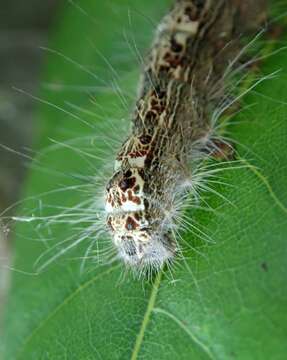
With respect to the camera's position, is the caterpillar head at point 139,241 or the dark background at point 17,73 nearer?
the caterpillar head at point 139,241

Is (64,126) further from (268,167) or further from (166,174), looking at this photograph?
(268,167)

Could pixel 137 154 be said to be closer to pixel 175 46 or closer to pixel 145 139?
pixel 145 139

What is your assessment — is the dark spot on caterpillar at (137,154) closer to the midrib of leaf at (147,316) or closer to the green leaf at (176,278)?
the green leaf at (176,278)

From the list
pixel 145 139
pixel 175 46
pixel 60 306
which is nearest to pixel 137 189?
pixel 145 139

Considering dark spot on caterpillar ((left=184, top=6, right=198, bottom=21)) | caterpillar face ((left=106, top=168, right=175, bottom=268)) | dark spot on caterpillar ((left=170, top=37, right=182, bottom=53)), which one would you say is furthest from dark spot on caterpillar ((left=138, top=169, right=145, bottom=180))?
dark spot on caterpillar ((left=184, top=6, right=198, bottom=21))

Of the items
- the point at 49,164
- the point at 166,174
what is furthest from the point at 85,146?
the point at 166,174

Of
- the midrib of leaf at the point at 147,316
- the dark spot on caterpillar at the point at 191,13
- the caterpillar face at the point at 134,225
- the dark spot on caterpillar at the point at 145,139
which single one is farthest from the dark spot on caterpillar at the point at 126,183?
the dark spot on caterpillar at the point at 191,13
